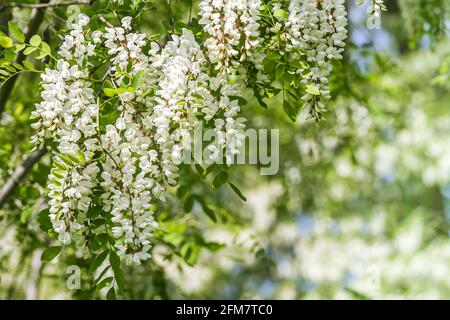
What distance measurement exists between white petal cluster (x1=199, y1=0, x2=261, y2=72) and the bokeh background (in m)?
0.48

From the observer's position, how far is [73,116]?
1858 mm

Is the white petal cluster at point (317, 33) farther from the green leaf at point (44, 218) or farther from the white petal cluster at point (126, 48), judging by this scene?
the green leaf at point (44, 218)

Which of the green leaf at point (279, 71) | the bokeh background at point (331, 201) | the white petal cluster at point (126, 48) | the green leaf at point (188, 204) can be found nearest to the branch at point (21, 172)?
the bokeh background at point (331, 201)

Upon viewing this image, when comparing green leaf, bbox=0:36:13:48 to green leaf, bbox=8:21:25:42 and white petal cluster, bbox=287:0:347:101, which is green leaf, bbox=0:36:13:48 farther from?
white petal cluster, bbox=287:0:347:101

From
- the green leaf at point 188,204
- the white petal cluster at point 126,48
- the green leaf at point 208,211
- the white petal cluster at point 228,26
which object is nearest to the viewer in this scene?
the white petal cluster at point 228,26

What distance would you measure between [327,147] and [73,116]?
14.4ft

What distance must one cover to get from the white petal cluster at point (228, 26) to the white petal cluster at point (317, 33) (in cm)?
12

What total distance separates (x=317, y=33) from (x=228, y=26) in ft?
0.94

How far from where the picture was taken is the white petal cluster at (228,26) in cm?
178

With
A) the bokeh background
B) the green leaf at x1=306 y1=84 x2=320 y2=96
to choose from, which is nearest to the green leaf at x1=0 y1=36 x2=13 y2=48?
the bokeh background

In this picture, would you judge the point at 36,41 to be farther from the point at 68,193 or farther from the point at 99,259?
the point at 99,259

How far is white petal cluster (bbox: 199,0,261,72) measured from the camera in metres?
1.78

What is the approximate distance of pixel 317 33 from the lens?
1.90 m
